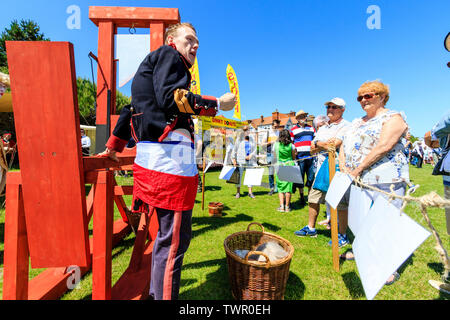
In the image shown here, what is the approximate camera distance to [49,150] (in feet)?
3.19

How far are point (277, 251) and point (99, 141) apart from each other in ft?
7.32

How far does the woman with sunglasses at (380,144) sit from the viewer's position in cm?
169

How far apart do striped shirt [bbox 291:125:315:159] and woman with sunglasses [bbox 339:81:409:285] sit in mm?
2698

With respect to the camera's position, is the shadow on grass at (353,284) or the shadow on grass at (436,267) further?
the shadow on grass at (436,267)

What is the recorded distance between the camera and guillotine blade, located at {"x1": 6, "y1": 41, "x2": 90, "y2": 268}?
3.05 ft

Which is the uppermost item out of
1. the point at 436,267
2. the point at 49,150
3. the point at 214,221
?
the point at 49,150

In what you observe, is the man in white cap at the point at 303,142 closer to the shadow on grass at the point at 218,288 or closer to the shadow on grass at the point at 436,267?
the shadow on grass at the point at 436,267

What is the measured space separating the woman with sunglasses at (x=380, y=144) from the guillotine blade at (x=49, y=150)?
2088mm

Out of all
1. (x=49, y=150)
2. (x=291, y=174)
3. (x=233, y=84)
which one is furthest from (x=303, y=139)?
(x=233, y=84)

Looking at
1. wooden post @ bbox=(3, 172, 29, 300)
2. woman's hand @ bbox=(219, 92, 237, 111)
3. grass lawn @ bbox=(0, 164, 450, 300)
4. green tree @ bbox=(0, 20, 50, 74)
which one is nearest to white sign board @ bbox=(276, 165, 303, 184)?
grass lawn @ bbox=(0, 164, 450, 300)

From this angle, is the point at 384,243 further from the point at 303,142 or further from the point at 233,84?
the point at 233,84

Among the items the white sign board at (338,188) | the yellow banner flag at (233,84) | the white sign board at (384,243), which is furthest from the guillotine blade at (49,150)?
the yellow banner flag at (233,84)

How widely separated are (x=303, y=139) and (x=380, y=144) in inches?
121
